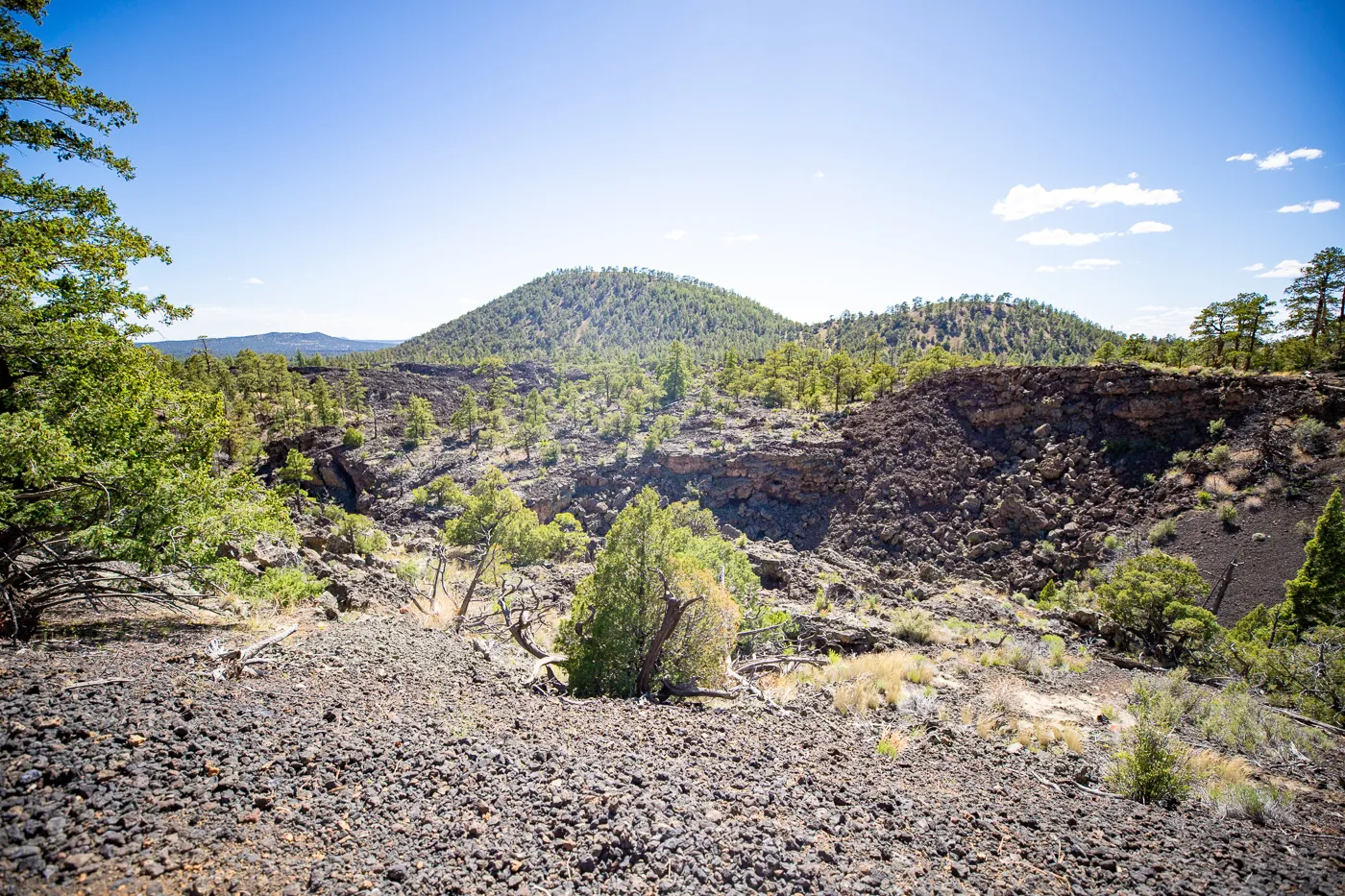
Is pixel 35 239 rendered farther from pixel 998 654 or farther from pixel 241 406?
pixel 241 406

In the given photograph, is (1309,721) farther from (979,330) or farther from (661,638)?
(979,330)

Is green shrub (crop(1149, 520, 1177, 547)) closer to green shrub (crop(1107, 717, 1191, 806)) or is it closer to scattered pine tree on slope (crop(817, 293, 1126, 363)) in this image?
green shrub (crop(1107, 717, 1191, 806))

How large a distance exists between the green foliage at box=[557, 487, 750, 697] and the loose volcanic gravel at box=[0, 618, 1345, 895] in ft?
9.35

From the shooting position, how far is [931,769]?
625 centimetres

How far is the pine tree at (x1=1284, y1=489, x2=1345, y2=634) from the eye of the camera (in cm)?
1495

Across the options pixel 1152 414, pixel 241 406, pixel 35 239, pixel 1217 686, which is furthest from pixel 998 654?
pixel 241 406

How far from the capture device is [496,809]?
4301mm

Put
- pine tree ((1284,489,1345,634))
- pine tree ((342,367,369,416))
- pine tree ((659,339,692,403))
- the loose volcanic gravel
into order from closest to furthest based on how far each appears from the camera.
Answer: the loose volcanic gravel
pine tree ((1284,489,1345,634))
pine tree ((659,339,692,403))
pine tree ((342,367,369,416))

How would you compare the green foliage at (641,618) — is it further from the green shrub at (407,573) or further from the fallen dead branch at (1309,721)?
the green shrub at (407,573)

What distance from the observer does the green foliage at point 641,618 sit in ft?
30.5

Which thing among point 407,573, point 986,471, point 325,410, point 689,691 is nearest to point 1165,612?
point 689,691

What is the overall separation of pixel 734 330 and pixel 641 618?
158 metres

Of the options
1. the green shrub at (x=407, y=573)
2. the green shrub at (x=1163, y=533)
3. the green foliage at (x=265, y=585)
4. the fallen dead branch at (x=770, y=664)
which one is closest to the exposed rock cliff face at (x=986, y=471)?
the green shrub at (x=1163, y=533)

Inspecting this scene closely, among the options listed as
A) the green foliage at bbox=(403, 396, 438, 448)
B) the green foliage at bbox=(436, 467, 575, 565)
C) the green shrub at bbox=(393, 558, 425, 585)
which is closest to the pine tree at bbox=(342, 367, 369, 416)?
the green foliage at bbox=(403, 396, 438, 448)
